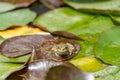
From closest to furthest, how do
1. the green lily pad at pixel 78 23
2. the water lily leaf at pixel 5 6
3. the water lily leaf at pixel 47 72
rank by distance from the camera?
1. the water lily leaf at pixel 47 72
2. the green lily pad at pixel 78 23
3. the water lily leaf at pixel 5 6

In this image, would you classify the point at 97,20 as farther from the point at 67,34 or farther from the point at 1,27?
the point at 1,27

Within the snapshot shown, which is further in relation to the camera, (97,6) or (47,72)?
(97,6)

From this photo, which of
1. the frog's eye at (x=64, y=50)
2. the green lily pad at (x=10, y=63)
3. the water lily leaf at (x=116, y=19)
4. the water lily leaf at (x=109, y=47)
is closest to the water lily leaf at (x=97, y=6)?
the water lily leaf at (x=116, y=19)

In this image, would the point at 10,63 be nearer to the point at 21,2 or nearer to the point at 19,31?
the point at 19,31

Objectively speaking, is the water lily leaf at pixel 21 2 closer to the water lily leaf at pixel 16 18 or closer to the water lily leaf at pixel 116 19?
the water lily leaf at pixel 16 18

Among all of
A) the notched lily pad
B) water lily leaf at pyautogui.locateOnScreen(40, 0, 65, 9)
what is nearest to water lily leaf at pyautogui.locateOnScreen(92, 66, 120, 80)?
the notched lily pad

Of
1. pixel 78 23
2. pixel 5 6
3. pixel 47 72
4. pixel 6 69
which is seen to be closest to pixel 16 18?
pixel 5 6
